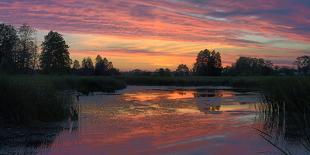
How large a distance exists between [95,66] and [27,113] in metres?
79.5

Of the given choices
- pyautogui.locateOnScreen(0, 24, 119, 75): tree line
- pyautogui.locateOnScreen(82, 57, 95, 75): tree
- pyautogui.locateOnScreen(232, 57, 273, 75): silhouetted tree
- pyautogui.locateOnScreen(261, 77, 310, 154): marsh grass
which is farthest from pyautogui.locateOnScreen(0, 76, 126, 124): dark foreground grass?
pyautogui.locateOnScreen(232, 57, 273, 75): silhouetted tree

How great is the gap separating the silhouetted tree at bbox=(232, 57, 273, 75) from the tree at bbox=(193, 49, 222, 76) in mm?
6674

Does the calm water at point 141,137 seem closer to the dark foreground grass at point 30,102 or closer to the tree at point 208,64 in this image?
the dark foreground grass at point 30,102

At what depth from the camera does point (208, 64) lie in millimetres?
105625

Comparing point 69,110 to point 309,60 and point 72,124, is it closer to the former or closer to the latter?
point 72,124

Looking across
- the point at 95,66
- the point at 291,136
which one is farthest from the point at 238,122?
the point at 95,66

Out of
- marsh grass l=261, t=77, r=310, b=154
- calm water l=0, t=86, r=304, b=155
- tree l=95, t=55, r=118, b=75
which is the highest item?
tree l=95, t=55, r=118, b=75

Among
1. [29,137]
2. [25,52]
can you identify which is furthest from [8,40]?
[29,137]

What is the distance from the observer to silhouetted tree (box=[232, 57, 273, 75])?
362 feet

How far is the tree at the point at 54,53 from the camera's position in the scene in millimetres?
69438

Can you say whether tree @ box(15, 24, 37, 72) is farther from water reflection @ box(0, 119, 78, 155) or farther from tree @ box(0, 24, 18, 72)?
water reflection @ box(0, 119, 78, 155)

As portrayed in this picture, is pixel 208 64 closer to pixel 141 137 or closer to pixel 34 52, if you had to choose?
pixel 34 52

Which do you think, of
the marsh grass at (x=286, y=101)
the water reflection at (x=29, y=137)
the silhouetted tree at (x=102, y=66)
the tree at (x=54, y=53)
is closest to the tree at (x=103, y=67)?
the silhouetted tree at (x=102, y=66)

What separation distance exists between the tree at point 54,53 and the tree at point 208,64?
40694 mm
